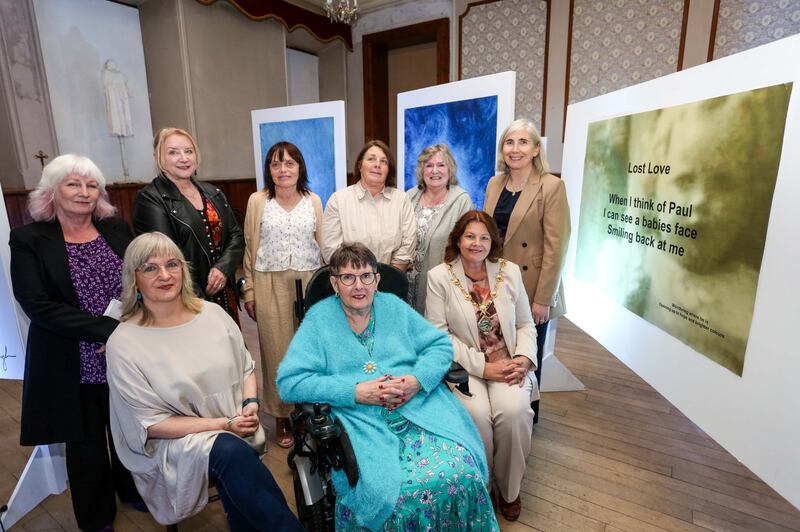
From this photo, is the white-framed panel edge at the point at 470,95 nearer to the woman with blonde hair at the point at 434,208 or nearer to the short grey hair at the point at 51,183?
the woman with blonde hair at the point at 434,208

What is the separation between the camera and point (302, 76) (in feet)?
25.1

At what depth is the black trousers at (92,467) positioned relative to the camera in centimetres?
183

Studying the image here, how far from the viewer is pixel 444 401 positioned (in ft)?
6.06

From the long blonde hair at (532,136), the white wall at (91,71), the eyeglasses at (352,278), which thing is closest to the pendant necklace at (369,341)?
the eyeglasses at (352,278)

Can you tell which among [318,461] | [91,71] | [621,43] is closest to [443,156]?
[318,461]

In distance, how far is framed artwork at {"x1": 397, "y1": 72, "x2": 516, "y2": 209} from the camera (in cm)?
285

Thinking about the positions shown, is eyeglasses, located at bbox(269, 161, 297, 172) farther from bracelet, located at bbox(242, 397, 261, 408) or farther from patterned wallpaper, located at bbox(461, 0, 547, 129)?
patterned wallpaper, located at bbox(461, 0, 547, 129)

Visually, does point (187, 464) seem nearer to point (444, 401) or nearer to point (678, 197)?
point (444, 401)

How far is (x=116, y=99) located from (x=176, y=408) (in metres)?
5.08

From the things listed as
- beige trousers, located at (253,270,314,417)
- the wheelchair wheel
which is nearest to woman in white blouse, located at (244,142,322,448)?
beige trousers, located at (253,270,314,417)

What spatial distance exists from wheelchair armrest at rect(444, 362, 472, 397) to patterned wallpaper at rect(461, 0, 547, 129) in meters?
5.10

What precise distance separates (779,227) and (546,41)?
5170 millimetres

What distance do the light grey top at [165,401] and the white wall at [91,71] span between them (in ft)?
15.3

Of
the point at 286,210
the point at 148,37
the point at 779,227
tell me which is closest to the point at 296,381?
the point at 286,210
